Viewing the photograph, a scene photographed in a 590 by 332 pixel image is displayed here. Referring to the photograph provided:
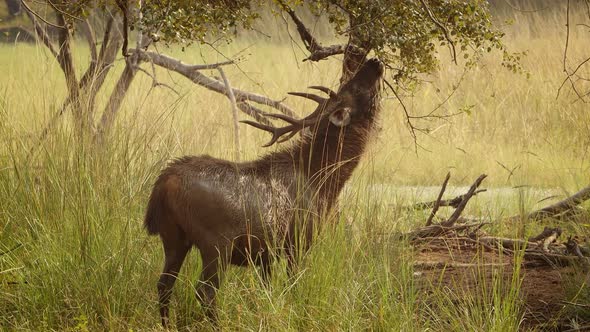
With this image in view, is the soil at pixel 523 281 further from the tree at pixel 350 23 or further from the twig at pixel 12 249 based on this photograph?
the twig at pixel 12 249

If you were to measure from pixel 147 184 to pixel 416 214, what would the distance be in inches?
77.5

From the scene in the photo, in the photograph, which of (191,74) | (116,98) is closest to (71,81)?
(116,98)

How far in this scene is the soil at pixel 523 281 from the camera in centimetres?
445

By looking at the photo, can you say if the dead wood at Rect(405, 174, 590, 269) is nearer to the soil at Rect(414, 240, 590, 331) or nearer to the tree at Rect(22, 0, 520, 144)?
the soil at Rect(414, 240, 590, 331)

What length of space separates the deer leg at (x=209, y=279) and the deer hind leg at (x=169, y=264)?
158mm

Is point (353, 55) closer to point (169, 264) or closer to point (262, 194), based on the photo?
point (262, 194)

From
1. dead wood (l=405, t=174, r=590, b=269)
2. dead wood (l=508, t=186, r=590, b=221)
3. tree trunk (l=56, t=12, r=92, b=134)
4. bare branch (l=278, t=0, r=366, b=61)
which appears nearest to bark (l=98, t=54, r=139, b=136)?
tree trunk (l=56, t=12, r=92, b=134)

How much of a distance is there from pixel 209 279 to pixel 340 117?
3.29ft

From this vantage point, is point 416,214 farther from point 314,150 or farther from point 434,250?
point 314,150

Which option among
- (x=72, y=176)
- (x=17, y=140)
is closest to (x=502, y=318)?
(x=72, y=176)

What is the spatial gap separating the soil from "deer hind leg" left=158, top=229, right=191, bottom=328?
1.10 metres

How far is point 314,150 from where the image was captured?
4.39 meters

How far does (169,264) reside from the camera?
160 inches

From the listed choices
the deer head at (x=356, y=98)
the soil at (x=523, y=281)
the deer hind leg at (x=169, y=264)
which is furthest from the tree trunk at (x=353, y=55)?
the deer hind leg at (x=169, y=264)
